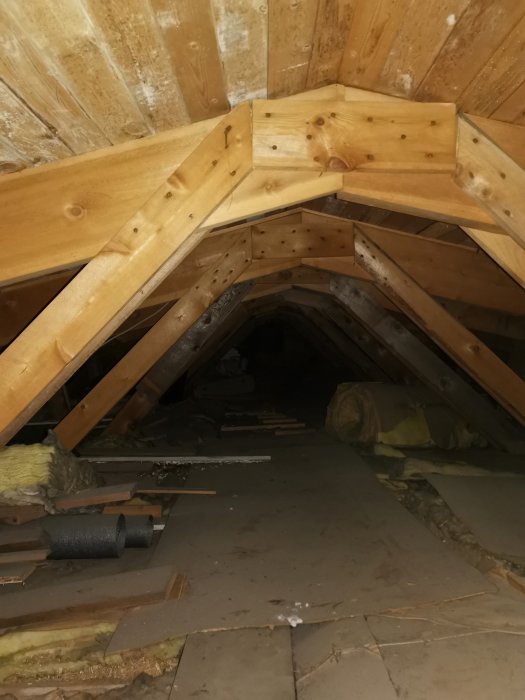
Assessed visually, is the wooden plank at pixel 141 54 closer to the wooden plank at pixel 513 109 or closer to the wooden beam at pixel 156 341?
the wooden plank at pixel 513 109

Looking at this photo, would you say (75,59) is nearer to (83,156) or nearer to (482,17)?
(83,156)

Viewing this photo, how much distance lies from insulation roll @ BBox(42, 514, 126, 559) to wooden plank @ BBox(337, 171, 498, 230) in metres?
2.24

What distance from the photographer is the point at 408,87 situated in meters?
1.60

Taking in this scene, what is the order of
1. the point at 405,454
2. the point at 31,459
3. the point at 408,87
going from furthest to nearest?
the point at 405,454
the point at 31,459
the point at 408,87

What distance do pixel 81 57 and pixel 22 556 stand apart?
2.64 meters

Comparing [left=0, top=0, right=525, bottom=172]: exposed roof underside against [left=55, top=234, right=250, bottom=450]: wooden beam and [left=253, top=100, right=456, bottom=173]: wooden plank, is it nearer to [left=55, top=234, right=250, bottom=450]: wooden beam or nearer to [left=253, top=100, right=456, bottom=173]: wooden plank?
[left=253, top=100, right=456, bottom=173]: wooden plank

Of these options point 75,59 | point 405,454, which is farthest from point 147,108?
point 405,454

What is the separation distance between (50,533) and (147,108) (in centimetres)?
246

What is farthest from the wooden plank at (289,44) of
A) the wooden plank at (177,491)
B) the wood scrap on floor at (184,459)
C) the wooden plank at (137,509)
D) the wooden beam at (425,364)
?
the wood scrap on floor at (184,459)

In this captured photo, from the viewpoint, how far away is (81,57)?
1163 millimetres

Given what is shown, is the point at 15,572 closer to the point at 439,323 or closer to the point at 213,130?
the point at 213,130

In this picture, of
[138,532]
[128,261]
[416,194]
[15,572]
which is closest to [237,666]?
[138,532]

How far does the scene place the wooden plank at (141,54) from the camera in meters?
1.04

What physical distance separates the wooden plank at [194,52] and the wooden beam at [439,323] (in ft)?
7.61
